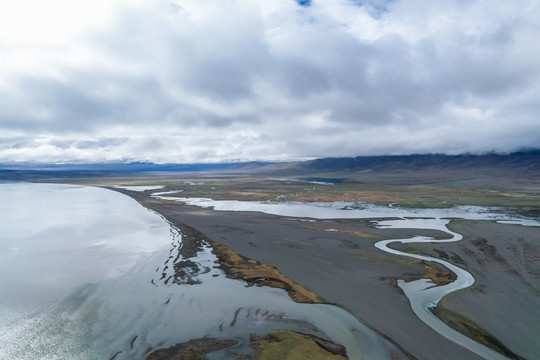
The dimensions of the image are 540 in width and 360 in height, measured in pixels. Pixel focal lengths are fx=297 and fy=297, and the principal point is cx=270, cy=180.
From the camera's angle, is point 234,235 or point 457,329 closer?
point 457,329

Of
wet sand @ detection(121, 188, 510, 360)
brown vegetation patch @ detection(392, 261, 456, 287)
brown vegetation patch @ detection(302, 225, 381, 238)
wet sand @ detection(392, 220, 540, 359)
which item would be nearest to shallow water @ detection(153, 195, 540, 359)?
brown vegetation patch @ detection(392, 261, 456, 287)

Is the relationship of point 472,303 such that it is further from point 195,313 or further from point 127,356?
point 127,356

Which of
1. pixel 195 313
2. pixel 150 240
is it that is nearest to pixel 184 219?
pixel 150 240

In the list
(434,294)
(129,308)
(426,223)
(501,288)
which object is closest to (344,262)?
(434,294)

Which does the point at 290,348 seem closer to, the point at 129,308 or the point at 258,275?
the point at 258,275

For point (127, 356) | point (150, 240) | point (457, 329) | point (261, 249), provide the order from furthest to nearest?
point (150, 240) < point (261, 249) < point (457, 329) < point (127, 356)

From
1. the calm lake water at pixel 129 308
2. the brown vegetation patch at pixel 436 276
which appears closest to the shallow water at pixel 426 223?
the brown vegetation patch at pixel 436 276

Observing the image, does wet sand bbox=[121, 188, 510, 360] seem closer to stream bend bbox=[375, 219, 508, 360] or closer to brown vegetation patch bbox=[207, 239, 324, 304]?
stream bend bbox=[375, 219, 508, 360]
